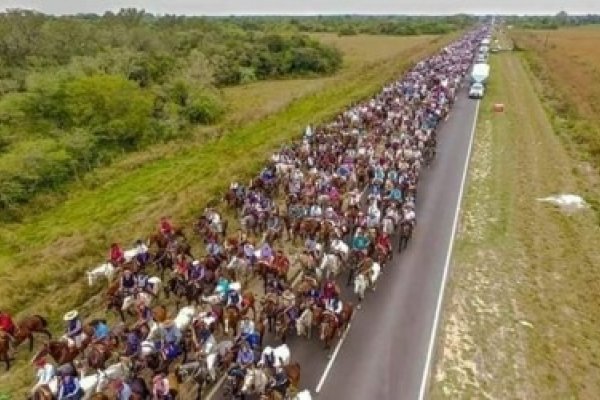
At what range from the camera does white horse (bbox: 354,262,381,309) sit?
19.0m

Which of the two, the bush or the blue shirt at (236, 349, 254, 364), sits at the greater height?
the blue shirt at (236, 349, 254, 364)

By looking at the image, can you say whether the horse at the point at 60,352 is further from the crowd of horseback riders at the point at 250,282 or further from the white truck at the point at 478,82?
the white truck at the point at 478,82

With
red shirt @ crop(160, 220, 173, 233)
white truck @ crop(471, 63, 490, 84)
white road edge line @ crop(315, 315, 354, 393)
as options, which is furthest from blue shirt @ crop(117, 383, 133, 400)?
white truck @ crop(471, 63, 490, 84)

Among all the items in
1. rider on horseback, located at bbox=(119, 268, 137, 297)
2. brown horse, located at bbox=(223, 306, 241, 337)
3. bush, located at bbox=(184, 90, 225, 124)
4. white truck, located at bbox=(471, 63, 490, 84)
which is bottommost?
bush, located at bbox=(184, 90, 225, 124)

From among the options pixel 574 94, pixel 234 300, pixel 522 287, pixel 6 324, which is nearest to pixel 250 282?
pixel 234 300

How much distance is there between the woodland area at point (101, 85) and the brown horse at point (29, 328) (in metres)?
17.1

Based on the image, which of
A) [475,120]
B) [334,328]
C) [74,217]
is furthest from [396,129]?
[334,328]

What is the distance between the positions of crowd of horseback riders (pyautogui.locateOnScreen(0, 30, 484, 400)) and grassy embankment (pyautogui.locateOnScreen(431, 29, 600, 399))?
123 inches

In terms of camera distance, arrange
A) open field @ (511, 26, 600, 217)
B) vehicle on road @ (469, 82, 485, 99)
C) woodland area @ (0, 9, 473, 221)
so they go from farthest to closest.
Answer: vehicle on road @ (469, 82, 485, 99) → open field @ (511, 26, 600, 217) → woodland area @ (0, 9, 473, 221)

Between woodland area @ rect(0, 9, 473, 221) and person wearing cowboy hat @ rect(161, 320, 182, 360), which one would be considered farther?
woodland area @ rect(0, 9, 473, 221)

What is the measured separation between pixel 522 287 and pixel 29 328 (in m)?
16.2

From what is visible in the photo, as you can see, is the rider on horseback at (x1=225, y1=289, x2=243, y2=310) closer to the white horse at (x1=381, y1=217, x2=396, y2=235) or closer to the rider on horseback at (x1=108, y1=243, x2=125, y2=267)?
the rider on horseback at (x1=108, y1=243, x2=125, y2=267)

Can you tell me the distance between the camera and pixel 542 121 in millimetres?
46469

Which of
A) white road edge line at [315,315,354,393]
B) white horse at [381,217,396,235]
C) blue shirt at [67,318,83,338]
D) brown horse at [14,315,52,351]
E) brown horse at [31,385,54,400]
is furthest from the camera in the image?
white horse at [381,217,396,235]
